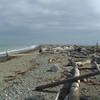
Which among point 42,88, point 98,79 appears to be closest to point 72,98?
point 42,88

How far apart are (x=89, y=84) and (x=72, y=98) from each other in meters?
4.00

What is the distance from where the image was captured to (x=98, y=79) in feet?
46.6

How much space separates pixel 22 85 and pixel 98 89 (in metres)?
3.46

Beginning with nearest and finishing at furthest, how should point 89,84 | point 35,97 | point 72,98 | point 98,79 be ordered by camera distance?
point 72,98, point 35,97, point 89,84, point 98,79

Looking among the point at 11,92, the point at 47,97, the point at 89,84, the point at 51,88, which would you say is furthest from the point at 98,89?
the point at 11,92

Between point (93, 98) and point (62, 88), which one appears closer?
point (93, 98)

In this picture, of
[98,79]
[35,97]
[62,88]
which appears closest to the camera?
[35,97]

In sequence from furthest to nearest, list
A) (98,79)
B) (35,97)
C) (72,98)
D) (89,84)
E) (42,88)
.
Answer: (98,79)
(89,84)
(42,88)
(35,97)
(72,98)

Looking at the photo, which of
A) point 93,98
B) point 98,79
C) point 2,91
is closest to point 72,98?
point 93,98

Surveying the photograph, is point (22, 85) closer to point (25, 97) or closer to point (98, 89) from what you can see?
point (25, 97)

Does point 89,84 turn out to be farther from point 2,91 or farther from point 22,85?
point 2,91

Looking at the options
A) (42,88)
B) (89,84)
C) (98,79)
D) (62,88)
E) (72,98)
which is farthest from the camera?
(98,79)

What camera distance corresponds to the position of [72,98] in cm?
899

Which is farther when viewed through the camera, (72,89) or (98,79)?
(98,79)
